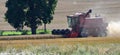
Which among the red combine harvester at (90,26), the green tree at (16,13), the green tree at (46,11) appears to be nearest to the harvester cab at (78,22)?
the red combine harvester at (90,26)

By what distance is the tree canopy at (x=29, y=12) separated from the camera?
6725cm

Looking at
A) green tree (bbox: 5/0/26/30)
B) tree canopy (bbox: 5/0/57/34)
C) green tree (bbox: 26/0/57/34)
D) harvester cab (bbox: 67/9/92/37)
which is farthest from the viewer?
green tree (bbox: 26/0/57/34)

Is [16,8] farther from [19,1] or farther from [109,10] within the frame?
[109,10]

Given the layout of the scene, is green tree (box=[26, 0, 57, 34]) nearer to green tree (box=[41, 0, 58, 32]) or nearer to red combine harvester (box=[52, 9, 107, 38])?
green tree (box=[41, 0, 58, 32])

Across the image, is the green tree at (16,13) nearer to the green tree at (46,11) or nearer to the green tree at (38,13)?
the green tree at (38,13)

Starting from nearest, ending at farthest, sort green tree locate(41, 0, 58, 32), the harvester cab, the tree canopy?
the harvester cab
the tree canopy
green tree locate(41, 0, 58, 32)

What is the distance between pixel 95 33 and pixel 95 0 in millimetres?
48639

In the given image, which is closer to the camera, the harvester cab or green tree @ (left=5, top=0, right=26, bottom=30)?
the harvester cab

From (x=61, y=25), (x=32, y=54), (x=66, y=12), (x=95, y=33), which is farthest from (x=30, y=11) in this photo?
(x=32, y=54)

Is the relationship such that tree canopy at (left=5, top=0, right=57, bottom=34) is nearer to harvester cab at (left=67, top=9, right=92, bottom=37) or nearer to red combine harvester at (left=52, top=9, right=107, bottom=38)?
harvester cab at (left=67, top=9, right=92, bottom=37)

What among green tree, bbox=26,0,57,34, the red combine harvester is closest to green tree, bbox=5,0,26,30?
green tree, bbox=26,0,57,34

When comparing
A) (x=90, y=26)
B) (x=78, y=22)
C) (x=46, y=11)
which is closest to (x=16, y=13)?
(x=46, y=11)

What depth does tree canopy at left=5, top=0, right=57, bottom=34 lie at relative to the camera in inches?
2648

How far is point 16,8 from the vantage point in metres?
67.3
